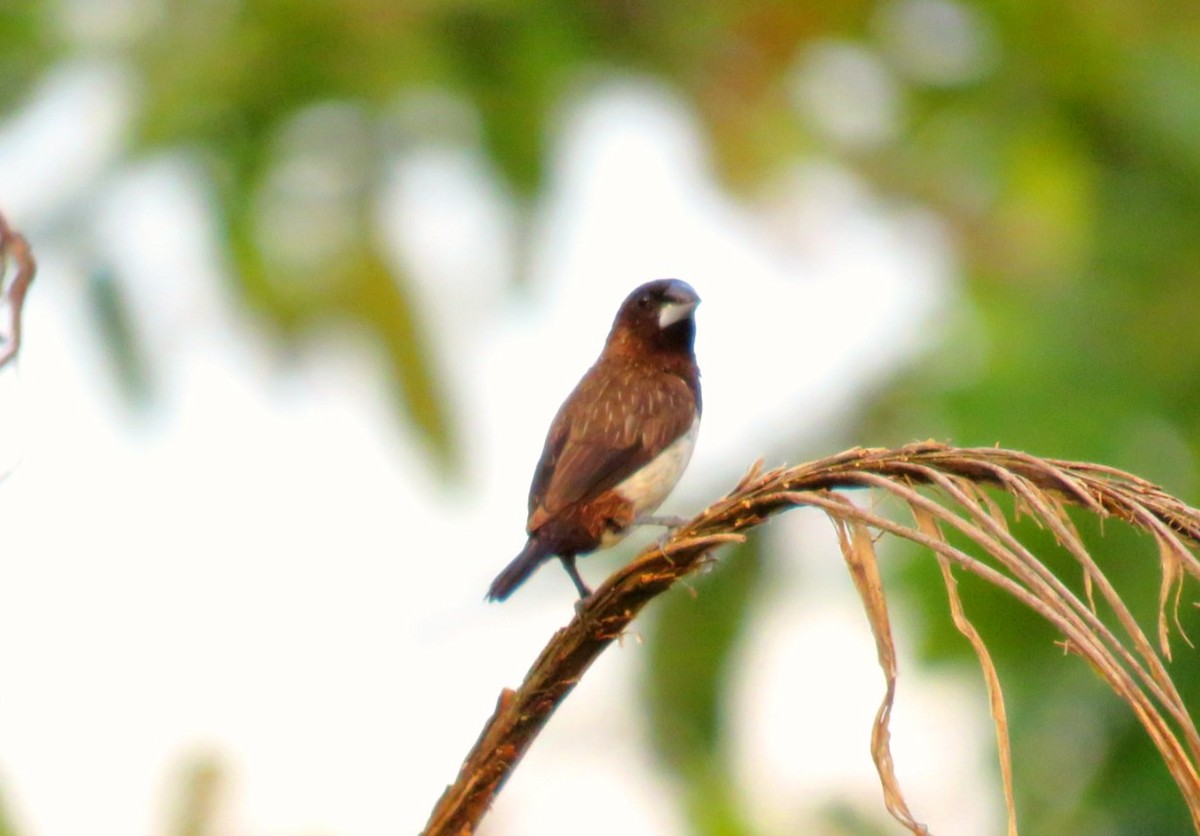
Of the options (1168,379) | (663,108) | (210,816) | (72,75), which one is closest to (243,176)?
(72,75)

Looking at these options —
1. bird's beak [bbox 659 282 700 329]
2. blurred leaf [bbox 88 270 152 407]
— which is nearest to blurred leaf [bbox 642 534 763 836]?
blurred leaf [bbox 88 270 152 407]

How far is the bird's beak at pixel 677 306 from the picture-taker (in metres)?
5.44

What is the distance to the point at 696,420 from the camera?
5043 mm

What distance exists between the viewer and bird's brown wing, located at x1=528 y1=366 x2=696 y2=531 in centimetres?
451

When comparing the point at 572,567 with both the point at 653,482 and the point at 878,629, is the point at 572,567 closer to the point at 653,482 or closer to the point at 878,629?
the point at 653,482

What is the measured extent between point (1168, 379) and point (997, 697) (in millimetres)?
6934

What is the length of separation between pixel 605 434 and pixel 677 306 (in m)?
0.86

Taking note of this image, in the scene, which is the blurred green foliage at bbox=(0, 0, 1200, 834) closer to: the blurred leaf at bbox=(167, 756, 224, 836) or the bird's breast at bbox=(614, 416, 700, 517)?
the bird's breast at bbox=(614, 416, 700, 517)

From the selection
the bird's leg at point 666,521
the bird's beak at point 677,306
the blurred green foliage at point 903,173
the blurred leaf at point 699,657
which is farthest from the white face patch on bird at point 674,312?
the blurred leaf at point 699,657

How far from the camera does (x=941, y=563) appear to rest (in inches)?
87.0

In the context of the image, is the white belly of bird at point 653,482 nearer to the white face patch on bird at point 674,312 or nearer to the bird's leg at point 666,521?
the bird's leg at point 666,521

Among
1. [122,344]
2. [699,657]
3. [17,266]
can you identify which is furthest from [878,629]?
[699,657]

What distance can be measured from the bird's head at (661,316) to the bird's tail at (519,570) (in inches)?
49.8

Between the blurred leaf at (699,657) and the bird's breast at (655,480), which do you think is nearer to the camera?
the bird's breast at (655,480)
